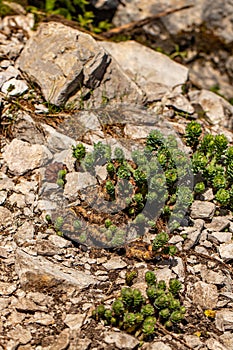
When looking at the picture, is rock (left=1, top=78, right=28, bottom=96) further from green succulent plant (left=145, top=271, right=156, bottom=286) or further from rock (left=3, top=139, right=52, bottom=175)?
green succulent plant (left=145, top=271, right=156, bottom=286)

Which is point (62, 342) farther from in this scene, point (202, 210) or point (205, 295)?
point (202, 210)

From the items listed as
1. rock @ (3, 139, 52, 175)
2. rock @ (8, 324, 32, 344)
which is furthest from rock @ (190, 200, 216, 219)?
rock @ (8, 324, 32, 344)

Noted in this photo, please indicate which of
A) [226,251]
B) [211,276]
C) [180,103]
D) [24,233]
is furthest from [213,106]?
[24,233]

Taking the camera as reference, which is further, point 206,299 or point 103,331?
point 206,299

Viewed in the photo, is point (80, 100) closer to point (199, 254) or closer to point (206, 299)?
point (199, 254)

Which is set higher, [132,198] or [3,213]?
[132,198]

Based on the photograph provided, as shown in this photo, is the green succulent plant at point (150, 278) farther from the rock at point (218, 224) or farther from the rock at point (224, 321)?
the rock at point (218, 224)

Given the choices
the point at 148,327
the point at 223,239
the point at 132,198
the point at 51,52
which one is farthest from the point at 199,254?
the point at 51,52

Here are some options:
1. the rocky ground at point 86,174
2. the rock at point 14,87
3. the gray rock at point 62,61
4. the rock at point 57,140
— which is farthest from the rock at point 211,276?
the rock at point 14,87
